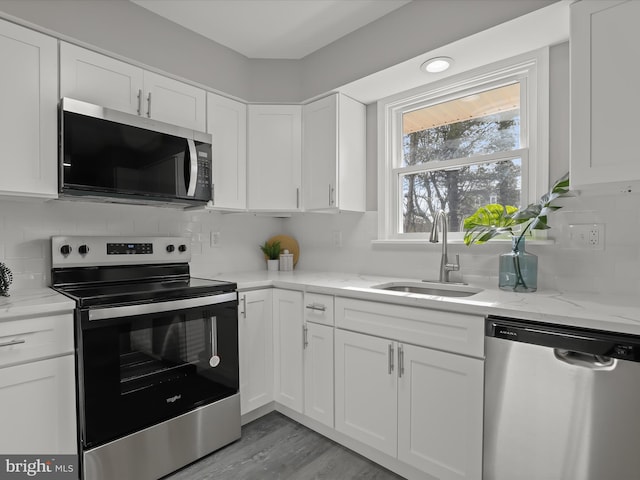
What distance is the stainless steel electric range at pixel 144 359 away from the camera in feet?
5.19

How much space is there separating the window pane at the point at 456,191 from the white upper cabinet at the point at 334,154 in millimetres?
360

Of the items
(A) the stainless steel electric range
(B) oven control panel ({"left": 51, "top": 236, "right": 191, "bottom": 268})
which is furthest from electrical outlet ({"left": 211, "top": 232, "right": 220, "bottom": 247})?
(A) the stainless steel electric range

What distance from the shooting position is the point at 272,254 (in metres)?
3.01

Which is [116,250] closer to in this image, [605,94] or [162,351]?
[162,351]

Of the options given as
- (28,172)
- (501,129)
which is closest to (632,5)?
(501,129)

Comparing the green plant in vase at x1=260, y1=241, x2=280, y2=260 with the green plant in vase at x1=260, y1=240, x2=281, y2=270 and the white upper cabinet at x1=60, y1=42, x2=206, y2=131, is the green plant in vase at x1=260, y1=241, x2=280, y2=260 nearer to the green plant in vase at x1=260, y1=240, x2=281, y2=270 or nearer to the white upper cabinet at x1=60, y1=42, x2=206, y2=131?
the green plant in vase at x1=260, y1=240, x2=281, y2=270

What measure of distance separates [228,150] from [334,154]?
2.43 feet

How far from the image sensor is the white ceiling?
212 cm

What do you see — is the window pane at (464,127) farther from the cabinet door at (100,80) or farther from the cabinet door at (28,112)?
the cabinet door at (28,112)

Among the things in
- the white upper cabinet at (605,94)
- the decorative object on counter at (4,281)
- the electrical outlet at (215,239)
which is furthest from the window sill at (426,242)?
the decorative object on counter at (4,281)

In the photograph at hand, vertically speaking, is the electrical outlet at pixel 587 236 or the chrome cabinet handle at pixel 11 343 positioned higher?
the electrical outlet at pixel 587 236

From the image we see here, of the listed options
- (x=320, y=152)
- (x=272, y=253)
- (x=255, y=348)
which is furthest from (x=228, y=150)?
(x=255, y=348)

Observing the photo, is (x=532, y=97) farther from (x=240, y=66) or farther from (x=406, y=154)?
(x=240, y=66)

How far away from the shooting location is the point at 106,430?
1605mm
